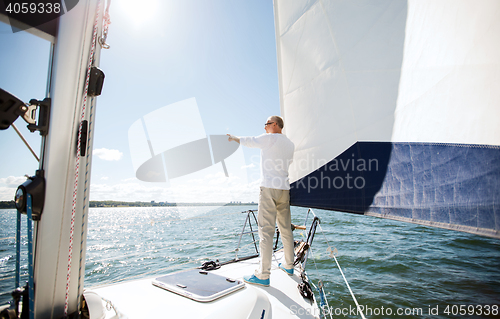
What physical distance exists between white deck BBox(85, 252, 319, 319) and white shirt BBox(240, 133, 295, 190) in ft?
2.31

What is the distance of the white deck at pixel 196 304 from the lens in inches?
40.0

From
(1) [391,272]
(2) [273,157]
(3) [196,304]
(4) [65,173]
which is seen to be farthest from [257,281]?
(1) [391,272]

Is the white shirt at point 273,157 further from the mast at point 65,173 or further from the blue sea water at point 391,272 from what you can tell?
the mast at point 65,173

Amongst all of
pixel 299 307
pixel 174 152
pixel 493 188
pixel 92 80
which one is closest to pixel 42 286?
pixel 92 80

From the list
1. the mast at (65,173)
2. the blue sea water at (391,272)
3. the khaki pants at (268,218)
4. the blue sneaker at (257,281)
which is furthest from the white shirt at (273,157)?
the mast at (65,173)

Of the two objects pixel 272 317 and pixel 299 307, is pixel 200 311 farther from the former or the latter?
pixel 299 307

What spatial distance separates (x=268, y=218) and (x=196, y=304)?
73 centimetres

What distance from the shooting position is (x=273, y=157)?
5.75 ft

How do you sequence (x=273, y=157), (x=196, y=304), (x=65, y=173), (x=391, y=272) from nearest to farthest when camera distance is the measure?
(x=65, y=173), (x=196, y=304), (x=273, y=157), (x=391, y=272)

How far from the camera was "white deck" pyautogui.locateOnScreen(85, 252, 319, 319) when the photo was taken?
1.02 meters

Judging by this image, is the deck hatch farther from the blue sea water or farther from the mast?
the mast

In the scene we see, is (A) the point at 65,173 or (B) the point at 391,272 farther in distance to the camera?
(B) the point at 391,272

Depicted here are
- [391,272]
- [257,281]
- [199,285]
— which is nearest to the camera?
[199,285]

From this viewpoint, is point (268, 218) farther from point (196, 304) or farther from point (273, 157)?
point (196, 304)
